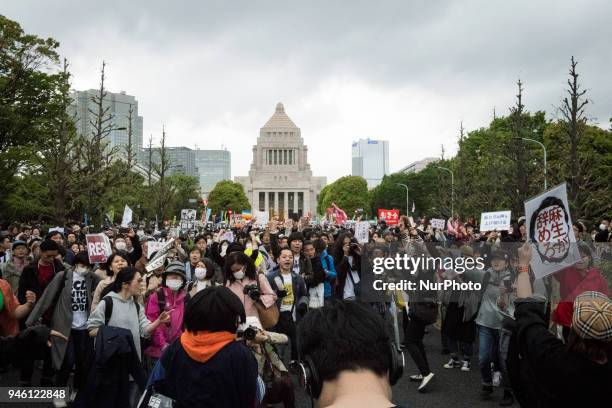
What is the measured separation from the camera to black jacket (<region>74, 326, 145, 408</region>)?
4816mm

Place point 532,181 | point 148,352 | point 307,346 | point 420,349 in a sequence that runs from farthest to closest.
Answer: point 532,181 < point 420,349 < point 148,352 < point 307,346

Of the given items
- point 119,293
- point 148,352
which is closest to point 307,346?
point 119,293

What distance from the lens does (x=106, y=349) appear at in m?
4.81

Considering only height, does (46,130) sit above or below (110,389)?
above

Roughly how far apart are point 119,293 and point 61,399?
1971 mm

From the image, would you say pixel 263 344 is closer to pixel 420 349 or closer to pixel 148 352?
pixel 148 352

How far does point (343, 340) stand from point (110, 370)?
3.56 meters

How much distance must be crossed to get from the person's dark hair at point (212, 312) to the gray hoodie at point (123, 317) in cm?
212

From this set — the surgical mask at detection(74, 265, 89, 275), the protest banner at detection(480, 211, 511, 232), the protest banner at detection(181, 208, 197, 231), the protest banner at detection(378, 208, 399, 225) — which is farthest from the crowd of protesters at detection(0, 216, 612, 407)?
the protest banner at detection(378, 208, 399, 225)

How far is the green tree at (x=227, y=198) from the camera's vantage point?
367 feet

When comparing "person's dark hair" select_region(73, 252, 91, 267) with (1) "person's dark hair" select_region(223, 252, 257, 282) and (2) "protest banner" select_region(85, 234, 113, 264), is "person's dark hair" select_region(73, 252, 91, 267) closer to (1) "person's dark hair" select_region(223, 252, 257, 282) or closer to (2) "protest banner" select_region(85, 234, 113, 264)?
(2) "protest banner" select_region(85, 234, 113, 264)

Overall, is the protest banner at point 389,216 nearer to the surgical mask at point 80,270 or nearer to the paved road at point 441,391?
the paved road at point 441,391

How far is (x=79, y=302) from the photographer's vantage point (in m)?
6.80

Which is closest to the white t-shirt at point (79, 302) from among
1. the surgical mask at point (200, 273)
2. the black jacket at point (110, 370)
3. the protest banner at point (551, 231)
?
the surgical mask at point (200, 273)
